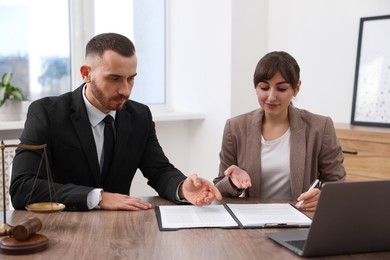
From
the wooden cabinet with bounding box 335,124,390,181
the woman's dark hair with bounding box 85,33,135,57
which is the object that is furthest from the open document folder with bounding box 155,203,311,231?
the wooden cabinet with bounding box 335,124,390,181

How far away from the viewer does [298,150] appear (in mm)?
2383

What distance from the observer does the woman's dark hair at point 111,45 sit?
2.08 meters

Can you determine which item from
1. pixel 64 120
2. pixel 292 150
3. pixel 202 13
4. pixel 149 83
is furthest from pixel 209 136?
pixel 64 120

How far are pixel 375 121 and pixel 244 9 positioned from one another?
1.27 m

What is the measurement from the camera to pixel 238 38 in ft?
13.3

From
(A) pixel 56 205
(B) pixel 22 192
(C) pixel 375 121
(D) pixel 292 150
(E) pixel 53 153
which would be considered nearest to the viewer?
(A) pixel 56 205

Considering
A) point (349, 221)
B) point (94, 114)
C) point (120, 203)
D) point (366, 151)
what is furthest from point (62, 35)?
point (349, 221)

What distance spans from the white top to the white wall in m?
1.42

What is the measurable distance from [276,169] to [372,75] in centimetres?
140

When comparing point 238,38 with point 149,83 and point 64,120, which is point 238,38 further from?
point 64,120

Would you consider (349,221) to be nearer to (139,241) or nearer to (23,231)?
(139,241)

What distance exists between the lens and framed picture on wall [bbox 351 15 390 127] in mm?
3396

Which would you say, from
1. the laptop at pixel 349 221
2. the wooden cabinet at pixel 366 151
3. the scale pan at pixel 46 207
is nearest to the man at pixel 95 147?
the scale pan at pixel 46 207

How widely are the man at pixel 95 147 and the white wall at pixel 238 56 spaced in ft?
5.98
